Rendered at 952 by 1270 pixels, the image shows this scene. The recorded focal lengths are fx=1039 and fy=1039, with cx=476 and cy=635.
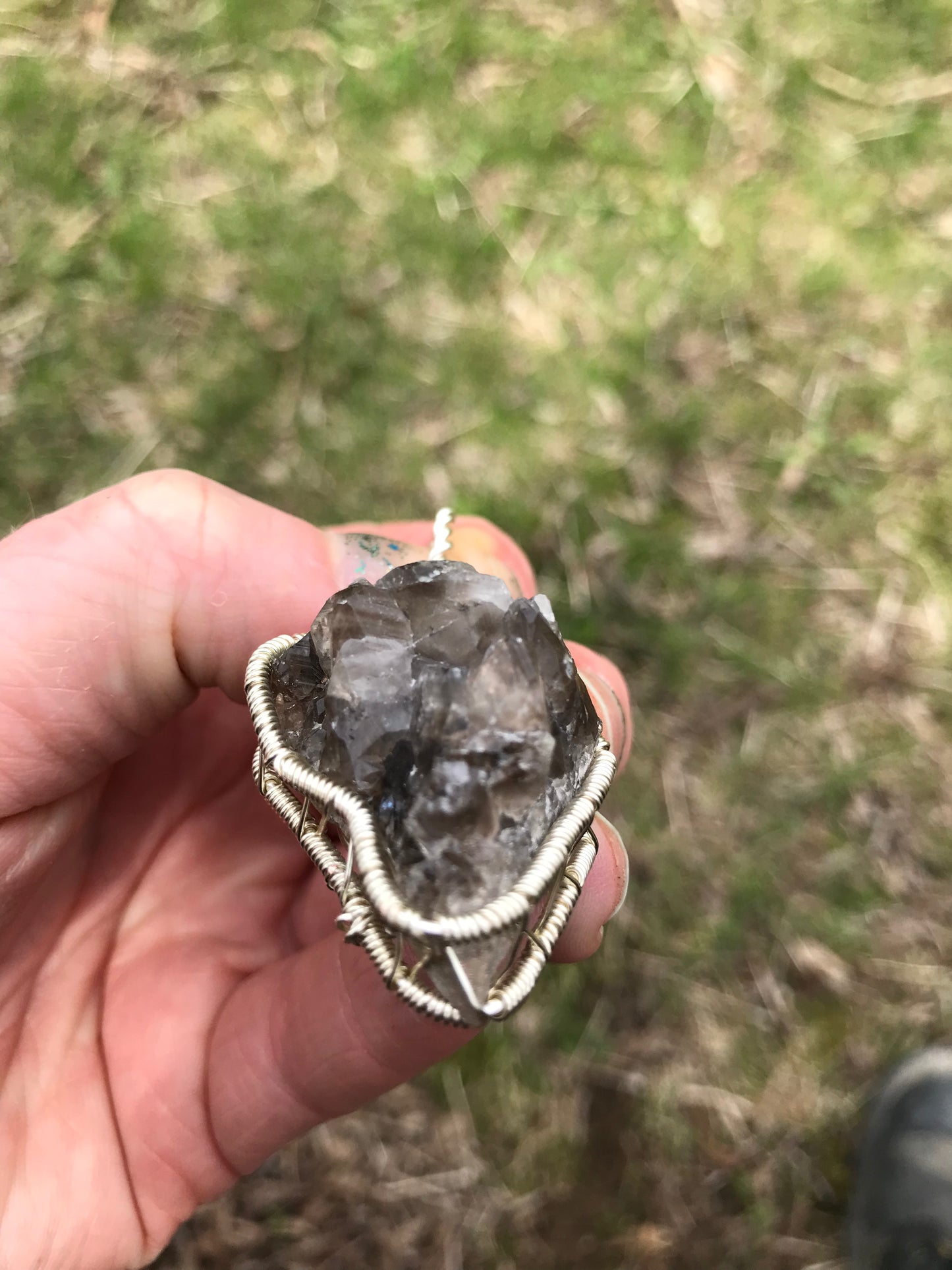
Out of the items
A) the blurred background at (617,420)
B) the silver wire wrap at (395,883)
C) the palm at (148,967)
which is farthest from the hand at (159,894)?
the blurred background at (617,420)

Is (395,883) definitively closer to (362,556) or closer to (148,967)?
(362,556)

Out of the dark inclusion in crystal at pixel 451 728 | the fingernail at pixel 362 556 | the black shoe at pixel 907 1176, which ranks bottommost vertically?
the black shoe at pixel 907 1176

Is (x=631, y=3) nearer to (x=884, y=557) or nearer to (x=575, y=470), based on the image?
(x=575, y=470)

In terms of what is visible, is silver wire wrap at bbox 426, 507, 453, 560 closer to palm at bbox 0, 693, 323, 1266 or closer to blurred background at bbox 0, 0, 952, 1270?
palm at bbox 0, 693, 323, 1266

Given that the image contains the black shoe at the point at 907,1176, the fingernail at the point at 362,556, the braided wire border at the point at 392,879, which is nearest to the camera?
the braided wire border at the point at 392,879

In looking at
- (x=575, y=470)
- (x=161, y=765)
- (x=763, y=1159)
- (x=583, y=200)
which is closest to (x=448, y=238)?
(x=583, y=200)

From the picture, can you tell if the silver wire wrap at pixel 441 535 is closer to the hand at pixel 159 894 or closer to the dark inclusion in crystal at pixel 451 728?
the hand at pixel 159 894
